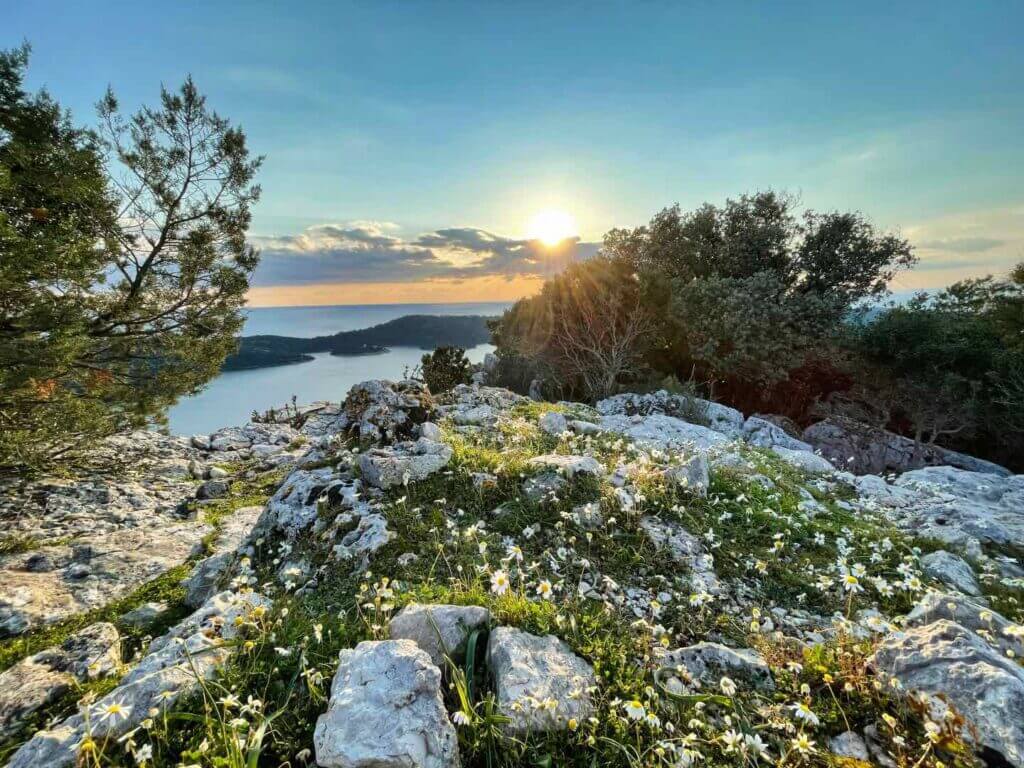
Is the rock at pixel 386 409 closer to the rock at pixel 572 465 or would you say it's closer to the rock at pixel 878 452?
the rock at pixel 572 465

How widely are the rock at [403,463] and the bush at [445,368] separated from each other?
1282 cm

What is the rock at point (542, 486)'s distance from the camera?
17.0ft

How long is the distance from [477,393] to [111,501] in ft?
27.9

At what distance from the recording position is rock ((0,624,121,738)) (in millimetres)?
2990

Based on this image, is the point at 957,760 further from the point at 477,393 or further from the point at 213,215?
the point at 213,215

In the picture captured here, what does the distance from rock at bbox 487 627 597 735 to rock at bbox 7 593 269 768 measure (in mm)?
1652

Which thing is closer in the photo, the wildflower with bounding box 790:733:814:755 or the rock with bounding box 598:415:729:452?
the wildflower with bounding box 790:733:814:755

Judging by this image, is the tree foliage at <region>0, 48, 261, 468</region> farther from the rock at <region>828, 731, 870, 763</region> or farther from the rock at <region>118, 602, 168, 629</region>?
the rock at <region>828, 731, 870, 763</region>

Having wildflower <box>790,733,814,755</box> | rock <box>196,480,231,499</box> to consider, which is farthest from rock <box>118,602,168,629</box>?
wildflower <box>790,733,814,755</box>

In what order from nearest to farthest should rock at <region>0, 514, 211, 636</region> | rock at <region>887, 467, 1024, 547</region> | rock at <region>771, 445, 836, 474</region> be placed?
1. rock at <region>0, 514, 211, 636</region>
2. rock at <region>887, 467, 1024, 547</region>
3. rock at <region>771, 445, 836, 474</region>

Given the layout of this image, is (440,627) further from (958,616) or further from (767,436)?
(767,436)

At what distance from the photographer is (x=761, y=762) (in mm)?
2283

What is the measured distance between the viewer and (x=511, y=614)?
3.11m

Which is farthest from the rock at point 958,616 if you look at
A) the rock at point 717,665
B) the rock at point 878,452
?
the rock at point 878,452
